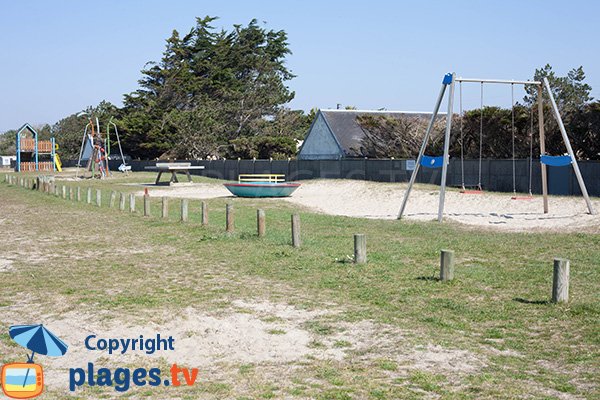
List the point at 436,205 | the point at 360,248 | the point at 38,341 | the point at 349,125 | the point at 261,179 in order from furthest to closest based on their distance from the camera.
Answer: the point at 349,125, the point at 261,179, the point at 436,205, the point at 360,248, the point at 38,341

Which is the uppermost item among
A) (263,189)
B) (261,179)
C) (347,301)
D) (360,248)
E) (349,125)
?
(349,125)

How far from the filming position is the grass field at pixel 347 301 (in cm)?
745

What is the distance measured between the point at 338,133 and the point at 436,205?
22.1m

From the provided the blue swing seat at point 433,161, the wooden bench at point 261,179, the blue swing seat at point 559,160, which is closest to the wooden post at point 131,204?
the blue swing seat at point 433,161

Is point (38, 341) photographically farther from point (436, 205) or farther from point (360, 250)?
point (436, 205)

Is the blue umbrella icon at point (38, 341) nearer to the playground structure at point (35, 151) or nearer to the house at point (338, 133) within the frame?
the house at point (338, 133)

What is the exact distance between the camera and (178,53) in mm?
82812

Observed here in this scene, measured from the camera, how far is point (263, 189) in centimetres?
3553

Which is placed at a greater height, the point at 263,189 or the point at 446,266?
the point at 263,189

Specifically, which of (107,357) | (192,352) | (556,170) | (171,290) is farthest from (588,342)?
(556,170)

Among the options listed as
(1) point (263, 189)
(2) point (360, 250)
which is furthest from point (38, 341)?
(1) point (263, 189)

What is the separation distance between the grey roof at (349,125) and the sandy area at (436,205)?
863cm

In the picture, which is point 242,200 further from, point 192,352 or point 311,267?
point 192,352

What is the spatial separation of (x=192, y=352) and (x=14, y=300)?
161 inches
